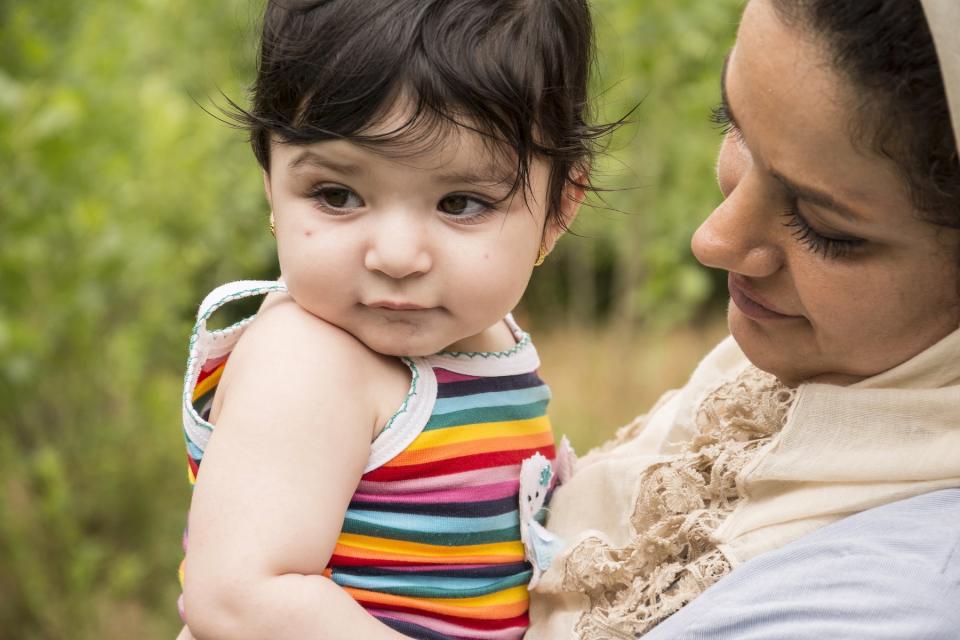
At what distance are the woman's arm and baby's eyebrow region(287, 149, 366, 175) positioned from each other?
0.24m

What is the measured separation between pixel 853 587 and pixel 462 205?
0.73 m

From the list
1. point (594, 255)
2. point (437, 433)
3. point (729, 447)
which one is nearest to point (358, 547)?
point (437, 433)

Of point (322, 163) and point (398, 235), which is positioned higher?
point (322, 163)

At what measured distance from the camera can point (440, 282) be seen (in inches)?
63.6

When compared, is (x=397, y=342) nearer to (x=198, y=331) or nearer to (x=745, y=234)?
(x=198, y=331)

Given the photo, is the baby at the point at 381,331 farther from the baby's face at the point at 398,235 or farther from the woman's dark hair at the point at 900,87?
the woman's dark hair at the point at 900,87

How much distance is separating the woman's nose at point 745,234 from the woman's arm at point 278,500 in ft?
1.73

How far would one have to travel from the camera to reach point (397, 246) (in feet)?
5.05

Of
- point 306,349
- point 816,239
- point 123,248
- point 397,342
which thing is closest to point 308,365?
point 306,349

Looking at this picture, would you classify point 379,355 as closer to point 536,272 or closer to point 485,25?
point 485,25

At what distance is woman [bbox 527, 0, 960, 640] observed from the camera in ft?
4.30

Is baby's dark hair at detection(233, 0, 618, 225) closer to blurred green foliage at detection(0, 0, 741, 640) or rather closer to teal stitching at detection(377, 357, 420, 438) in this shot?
teal stitching at detection(377, 357, 420, 438)

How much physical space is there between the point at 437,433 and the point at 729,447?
0.43m

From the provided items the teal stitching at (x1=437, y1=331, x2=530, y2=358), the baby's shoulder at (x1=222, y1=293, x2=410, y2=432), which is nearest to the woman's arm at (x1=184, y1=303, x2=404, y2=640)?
the baby's shoulder at (x1=222, y1=293, x2=410, y2=432)
